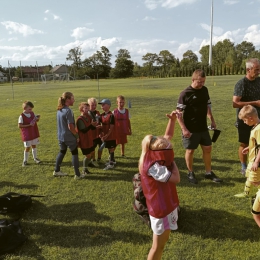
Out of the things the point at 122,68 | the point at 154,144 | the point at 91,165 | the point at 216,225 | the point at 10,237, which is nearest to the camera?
the point at 154,144

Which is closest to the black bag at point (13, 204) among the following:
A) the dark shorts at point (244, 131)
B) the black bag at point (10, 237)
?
the black bag at point (10, 237)

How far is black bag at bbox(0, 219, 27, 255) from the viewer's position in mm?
3183

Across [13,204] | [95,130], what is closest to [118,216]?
[13,204]

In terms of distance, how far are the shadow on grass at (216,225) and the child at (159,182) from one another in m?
1.11

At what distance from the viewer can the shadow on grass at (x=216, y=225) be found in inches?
135

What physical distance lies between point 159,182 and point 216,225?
70.1 inches

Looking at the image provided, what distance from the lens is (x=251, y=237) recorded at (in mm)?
3371

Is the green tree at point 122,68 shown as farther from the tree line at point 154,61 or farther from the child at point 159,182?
the child at point 159,182

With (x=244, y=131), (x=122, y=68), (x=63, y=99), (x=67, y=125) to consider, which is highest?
(x=122, y=68)

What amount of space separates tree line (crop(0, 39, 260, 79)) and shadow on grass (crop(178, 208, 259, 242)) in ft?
243

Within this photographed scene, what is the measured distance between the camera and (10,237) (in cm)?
330

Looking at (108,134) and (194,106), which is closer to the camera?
(194,106)

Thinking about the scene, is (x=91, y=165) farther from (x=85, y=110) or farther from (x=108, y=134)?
(x=85, y=110)

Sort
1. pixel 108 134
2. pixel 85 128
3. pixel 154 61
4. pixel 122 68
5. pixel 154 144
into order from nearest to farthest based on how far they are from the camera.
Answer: pixel 154 144 → pixel 85 128 → pixel 108 134 → pixel 122 68 → pixel 154 61
